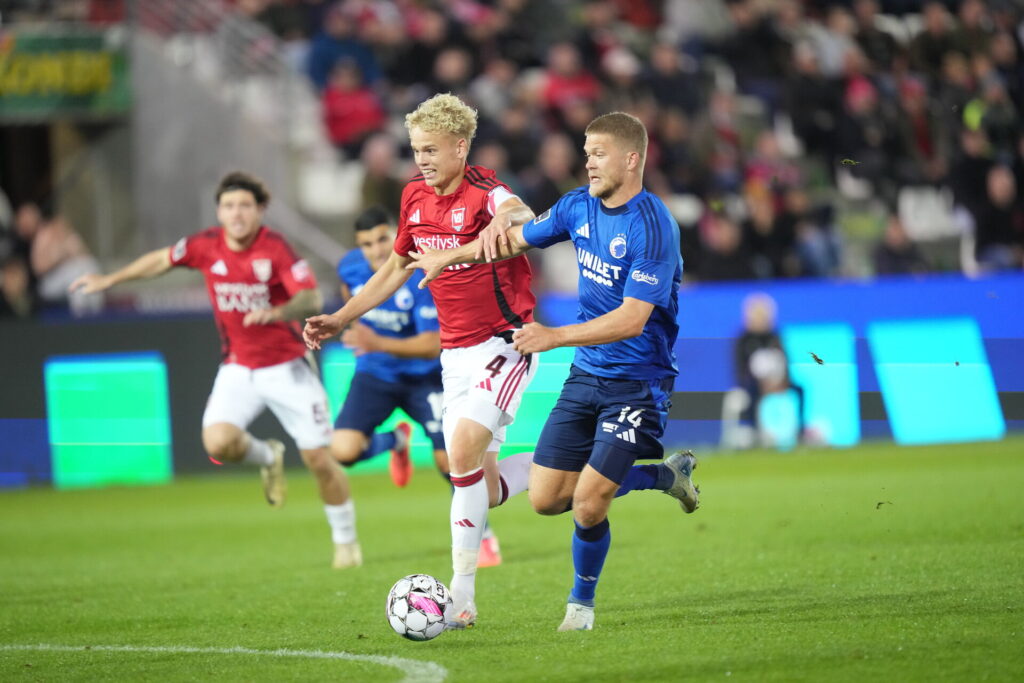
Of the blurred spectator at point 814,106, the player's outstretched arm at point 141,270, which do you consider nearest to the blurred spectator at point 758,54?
the blurred spectator at point 814,106

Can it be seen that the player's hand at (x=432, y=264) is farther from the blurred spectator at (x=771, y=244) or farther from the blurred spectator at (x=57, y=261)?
the blurred spectator at (x=771, y=244)

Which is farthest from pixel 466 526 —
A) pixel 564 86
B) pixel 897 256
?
pixel 564 86

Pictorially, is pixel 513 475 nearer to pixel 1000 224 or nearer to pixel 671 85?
pixel 1000 224

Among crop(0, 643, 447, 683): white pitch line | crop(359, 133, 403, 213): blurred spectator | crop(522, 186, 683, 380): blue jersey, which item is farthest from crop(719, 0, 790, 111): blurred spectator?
crop(0, 643, 447, 683): white pitch line

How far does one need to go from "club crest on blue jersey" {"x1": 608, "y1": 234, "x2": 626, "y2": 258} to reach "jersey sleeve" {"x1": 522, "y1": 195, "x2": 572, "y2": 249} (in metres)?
0.29

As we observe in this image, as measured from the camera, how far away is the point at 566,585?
8.84 meters

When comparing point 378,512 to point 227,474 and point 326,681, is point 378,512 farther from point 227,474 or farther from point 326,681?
point 326,681

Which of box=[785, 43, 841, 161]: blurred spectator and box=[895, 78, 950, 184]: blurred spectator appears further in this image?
box=[785, 43, 841, 161]: blurred spectator

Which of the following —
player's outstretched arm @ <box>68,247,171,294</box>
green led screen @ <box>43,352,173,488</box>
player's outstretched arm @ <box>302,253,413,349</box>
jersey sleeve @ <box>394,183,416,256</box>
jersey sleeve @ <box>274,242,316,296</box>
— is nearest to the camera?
player's outstretched arm @ <box>302,253,413,349</box>

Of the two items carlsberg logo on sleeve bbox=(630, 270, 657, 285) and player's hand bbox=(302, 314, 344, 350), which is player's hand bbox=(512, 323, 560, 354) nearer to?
carlsberg logo on sleeve bbox=(630, 270, 657, 285)

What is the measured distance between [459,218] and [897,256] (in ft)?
39.2

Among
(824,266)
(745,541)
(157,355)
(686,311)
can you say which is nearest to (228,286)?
(745,541)

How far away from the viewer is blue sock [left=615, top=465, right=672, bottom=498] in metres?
7.46

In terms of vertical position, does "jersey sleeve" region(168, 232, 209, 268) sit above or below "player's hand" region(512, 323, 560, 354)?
above
